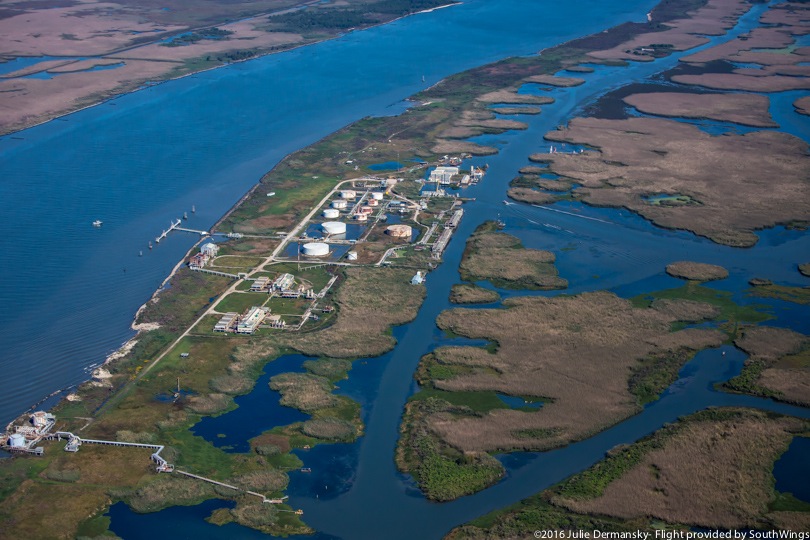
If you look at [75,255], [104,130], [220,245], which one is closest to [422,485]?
[220,245]

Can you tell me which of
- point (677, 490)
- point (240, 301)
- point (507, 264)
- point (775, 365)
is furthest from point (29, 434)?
point (775, 365)

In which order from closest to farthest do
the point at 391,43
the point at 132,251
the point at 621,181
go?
the point at 132,251 → the point at 621,181 → the point at 391,43

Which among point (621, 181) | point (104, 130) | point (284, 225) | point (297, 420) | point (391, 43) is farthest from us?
point (391, 43)

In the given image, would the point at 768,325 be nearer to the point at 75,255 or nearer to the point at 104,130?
the point at 75,255

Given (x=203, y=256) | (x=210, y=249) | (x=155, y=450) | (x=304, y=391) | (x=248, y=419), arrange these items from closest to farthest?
(x=155, y=450) → (x=248, y=419) → (x=304, y=391) → (x=203, y=256) → (x=210, y=249)

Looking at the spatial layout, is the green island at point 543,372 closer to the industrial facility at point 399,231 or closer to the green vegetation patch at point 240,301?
the green vegetation patch at point 240,301

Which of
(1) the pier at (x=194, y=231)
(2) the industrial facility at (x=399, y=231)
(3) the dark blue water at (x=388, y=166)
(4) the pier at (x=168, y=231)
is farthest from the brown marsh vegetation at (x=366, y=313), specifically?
(3) the dark blue water at (x=388, y=166)

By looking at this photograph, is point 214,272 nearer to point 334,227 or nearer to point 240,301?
point 240,301
